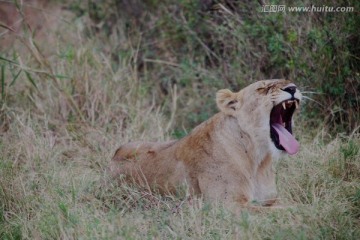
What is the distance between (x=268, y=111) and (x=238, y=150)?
1.21 ft

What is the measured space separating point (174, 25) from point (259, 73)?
5.66ft

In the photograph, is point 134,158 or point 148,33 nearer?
point 134,158

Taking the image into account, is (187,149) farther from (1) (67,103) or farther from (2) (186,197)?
(1) (67,103)

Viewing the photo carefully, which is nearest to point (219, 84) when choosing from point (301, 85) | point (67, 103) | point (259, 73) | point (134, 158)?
point (259, 73)

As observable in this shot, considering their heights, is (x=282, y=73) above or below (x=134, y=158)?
above

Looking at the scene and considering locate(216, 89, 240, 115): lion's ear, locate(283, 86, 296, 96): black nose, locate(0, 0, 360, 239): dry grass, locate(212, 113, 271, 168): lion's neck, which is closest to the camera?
locate(0, 0, 360, 239): dry grass

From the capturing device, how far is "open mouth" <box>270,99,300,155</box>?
17.6ft

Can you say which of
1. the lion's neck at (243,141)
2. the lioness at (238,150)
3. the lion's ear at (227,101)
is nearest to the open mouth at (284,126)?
the lioness at (238,150)

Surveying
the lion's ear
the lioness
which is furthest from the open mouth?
the lion's ear

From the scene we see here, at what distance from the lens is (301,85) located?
7121 mm

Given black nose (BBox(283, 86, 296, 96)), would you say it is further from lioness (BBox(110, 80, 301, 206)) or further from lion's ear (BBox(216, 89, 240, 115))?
lion's ear (BBox(216, 89, 240, 115))

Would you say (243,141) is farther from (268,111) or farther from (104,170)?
(104,170)

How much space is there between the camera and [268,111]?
214 inches

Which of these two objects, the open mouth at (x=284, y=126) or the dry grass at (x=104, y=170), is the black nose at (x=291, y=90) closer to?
the open mouth at (x=284, y=126)
